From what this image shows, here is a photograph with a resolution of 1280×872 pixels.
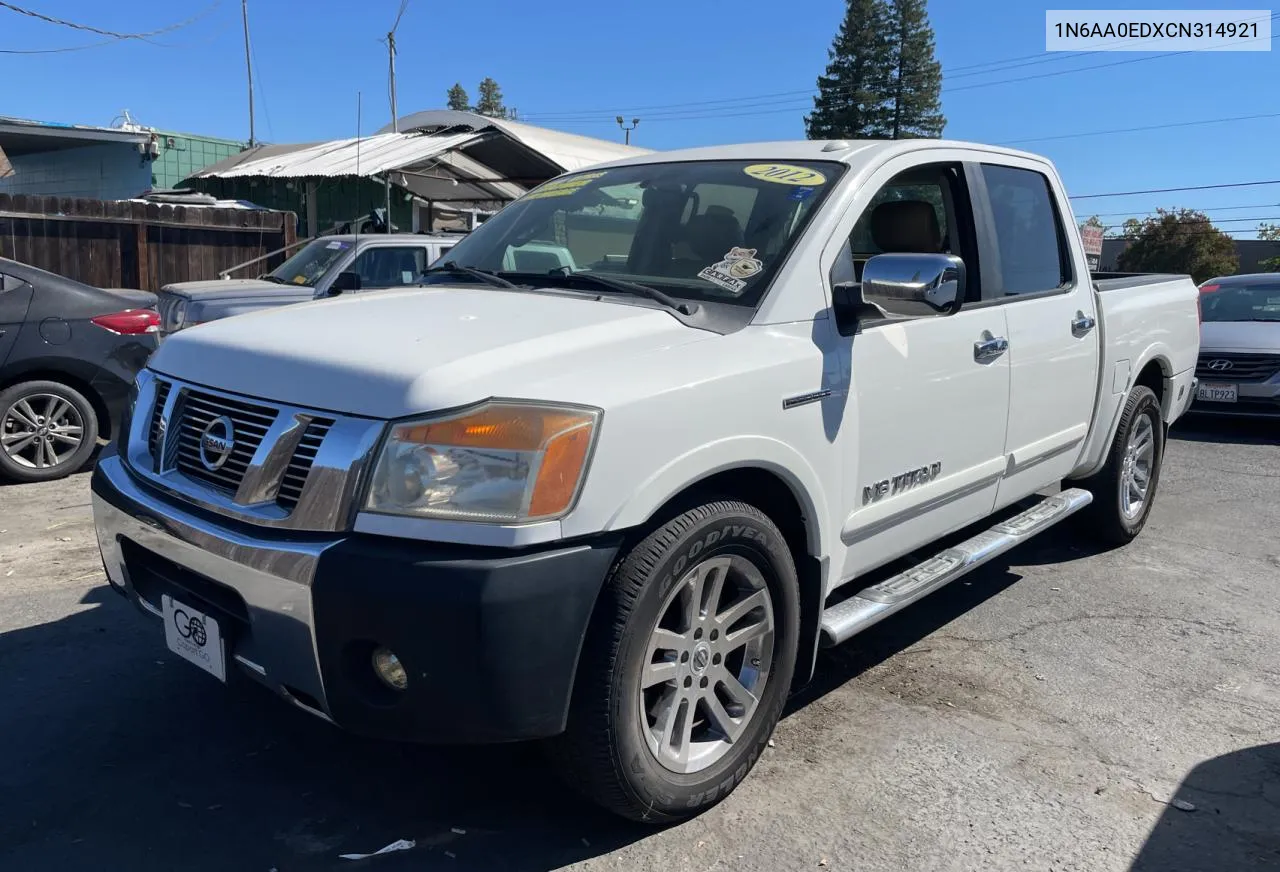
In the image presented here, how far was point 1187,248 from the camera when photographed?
47.2 meters

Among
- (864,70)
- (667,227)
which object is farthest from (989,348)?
(864,70)

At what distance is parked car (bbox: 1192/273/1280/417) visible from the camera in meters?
9.41

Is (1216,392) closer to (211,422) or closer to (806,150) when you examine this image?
(806,150)

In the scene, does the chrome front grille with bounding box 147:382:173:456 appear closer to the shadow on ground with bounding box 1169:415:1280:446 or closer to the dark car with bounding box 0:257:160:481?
the dark car with bounding box 0:257:160:481

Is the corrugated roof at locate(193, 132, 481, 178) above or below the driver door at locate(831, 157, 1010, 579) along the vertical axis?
above

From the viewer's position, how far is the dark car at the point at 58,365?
21.9 feet

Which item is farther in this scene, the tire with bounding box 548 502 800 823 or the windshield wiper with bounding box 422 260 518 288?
the windshield wiper with bounding box 422 260 518 288

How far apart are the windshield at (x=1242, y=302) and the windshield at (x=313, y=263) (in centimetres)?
875

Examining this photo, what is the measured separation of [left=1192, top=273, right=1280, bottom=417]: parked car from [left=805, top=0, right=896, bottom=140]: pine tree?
151 ft

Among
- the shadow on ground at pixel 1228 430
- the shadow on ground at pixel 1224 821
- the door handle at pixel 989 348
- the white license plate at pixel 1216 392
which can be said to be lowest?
the shadow on ground at pixel 1224 821

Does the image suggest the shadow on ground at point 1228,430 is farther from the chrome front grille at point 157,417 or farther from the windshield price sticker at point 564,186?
the chrome front grille at point 157,417

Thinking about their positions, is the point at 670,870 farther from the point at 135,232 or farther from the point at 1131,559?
the point at 135,232

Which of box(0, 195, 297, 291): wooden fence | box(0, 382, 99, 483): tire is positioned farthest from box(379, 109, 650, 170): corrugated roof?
box(0, 382, 99, 483): tire

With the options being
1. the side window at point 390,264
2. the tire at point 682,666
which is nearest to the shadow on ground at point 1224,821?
the tire at point 682,666
